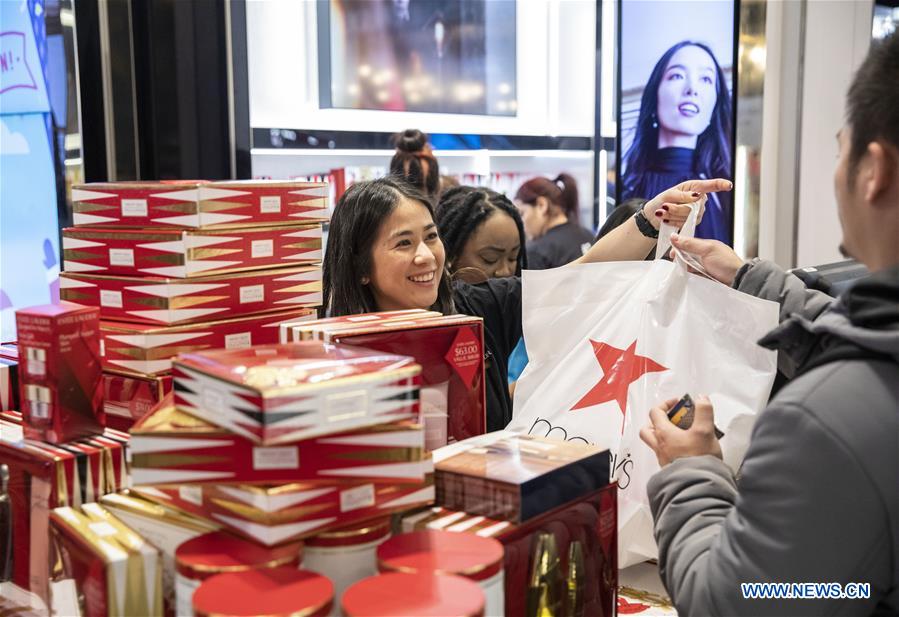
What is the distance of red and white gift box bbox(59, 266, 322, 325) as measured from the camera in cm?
142

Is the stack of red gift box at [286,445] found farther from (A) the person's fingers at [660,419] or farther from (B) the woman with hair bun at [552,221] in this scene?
(B) the woman with hair bun at [552,221]

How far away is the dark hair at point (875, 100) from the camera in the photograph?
0.99 m

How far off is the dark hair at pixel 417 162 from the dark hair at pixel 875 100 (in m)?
2.61

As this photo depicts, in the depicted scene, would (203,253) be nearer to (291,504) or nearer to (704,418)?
(291,504)

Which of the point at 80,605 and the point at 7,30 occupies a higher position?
the point at 7,30

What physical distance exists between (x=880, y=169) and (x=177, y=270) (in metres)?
1.01

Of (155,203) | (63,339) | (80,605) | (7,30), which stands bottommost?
(80,605)

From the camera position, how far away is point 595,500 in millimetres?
1239

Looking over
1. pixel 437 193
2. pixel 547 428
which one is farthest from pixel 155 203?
pixel 437 193

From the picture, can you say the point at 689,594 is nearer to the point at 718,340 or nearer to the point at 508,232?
the point at 718,340

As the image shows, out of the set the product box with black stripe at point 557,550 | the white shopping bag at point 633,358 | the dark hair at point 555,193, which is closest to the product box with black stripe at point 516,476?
the product box with black stripe at point 557,550

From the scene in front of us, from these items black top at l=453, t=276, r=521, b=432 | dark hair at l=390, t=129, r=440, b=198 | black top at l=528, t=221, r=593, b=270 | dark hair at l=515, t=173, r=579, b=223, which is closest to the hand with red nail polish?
black top at l=453, t=276, r=521, b=432

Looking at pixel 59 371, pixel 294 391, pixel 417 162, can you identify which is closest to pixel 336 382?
pixel 294 391

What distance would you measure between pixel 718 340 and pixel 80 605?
1108 mm
